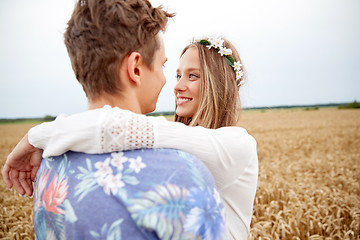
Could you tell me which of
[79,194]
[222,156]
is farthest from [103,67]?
[222,156]

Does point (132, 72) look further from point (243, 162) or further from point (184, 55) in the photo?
point (184, 55)

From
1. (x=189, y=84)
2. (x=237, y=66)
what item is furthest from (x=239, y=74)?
(x=189, y=84)

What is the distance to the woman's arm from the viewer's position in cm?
95

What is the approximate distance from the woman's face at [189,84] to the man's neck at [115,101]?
136 cm

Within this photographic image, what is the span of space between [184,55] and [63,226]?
2019 millimetres

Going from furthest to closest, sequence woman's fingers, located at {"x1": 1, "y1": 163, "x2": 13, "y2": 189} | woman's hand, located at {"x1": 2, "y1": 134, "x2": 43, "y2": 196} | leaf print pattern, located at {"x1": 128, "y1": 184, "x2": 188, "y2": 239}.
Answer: woman's fingers, located at {"x1": 1, "y1": 163, "x2": 13, "y2": 189}, woman's hand, located at {"x1": 2, "y1": 134, "x2": 43, "y2": 196}, leaf print pattern, located at {"x1": 128, "y1": 184, "x2": 188, "y2": 239}

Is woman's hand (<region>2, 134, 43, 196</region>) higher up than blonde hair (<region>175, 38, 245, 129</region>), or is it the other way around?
blonde hair (<region>175, 38, 245, 129</region>)

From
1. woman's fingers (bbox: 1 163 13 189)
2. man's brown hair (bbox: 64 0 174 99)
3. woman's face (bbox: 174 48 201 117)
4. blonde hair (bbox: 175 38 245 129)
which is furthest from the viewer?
woman's face (bbox: 174 48 201 117)

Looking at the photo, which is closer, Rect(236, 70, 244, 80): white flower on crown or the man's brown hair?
the man's brown hair

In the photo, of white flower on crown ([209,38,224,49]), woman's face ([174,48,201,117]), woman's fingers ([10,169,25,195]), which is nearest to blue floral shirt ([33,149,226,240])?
woman's fingers ([10,169,25,195])

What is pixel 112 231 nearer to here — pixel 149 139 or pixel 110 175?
→ pixel 110 175

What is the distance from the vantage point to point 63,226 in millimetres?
1031

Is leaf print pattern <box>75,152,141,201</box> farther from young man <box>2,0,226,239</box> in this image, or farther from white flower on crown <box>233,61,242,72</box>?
white flower on crown <box>233,61,242,72</box>

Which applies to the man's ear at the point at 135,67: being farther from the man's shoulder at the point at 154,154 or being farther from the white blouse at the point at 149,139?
the man's shoulder at the point at 154,154
